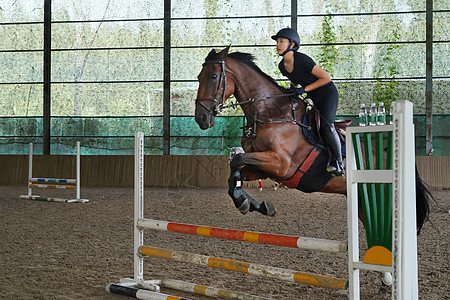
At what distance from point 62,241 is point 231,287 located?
2274 mm

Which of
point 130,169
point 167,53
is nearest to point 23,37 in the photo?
point 167,53

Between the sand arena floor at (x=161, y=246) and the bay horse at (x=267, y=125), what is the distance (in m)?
0.66

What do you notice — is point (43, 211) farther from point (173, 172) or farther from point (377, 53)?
point (377, 53)

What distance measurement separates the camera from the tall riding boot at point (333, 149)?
12.1ft

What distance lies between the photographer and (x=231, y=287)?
128 inches

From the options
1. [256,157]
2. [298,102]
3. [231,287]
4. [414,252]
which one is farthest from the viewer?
[298,102]

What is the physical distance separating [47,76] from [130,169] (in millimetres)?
3461

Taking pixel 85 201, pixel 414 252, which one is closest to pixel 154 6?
pixel 85 201

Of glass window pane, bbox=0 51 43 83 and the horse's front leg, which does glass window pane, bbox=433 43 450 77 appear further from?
the horse's front leg

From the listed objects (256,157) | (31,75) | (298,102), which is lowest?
(256,157)

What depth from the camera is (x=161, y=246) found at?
4.75 meters

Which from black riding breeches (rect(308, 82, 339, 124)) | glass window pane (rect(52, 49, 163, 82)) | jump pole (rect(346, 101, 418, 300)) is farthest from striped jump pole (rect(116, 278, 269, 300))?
glass window pane (rect(52, 49, 163, 82))

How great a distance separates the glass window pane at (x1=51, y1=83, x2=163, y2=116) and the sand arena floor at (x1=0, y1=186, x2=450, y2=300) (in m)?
5.02

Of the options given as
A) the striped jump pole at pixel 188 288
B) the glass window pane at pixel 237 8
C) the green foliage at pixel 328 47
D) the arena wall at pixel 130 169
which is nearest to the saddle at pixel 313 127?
the striped jump pole at pixel 188 288
